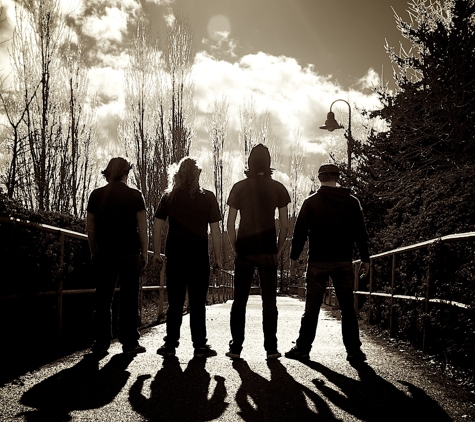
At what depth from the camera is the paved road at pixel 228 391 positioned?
2.99m

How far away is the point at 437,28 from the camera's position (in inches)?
532

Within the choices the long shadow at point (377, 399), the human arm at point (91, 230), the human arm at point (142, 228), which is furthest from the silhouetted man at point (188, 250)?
the long shadow at point (377, 399)

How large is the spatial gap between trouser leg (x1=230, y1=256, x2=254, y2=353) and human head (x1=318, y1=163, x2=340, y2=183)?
1.10m

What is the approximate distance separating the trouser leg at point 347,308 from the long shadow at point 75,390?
195 centimetres

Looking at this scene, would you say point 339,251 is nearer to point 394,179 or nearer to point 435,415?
point 435,415

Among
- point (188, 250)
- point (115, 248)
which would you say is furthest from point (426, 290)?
point (115, 248)

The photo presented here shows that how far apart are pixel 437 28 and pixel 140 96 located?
15.2 m

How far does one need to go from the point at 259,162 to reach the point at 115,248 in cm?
157

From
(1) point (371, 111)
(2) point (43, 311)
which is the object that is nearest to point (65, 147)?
(1) point (371, 111)

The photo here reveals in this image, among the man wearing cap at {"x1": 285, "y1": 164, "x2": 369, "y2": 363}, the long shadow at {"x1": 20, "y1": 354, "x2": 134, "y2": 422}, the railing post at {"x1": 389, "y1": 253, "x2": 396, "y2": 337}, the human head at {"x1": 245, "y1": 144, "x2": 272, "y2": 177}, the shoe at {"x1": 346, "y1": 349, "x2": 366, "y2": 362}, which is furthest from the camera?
the railing post at {"x1": 389, "y1": 253, "x2": 396, "y2": 337}

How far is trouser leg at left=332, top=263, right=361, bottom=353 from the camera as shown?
187 inches

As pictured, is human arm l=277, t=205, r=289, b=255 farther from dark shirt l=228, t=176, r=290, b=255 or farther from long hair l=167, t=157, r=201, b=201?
long hair l=167, t=157, r=201, b=201

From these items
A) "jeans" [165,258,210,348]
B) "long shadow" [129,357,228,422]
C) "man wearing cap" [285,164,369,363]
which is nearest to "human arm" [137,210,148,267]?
"jeans" [165,258,210,348]

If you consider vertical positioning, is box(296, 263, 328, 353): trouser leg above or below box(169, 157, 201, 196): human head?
below
